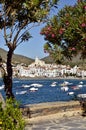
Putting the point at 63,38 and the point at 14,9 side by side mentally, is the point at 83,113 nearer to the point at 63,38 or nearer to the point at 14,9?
the point at 63,38

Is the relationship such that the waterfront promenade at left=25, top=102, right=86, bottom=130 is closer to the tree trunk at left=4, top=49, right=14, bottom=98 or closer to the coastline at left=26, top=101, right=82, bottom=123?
the coastline at left=26, top=101, right=82, bottom=123

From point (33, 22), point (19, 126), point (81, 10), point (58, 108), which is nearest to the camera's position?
point (19, 126)

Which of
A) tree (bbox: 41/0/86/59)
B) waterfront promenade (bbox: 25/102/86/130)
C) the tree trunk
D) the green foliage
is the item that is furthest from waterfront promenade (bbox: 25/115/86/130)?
the green foliage

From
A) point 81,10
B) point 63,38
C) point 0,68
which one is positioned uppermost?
point 81,10

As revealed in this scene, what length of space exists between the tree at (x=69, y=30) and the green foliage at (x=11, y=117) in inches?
258

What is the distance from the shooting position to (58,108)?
1816 centimetres

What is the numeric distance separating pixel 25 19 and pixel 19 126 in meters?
6.62

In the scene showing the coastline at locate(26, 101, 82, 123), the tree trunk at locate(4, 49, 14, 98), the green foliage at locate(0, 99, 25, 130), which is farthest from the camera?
the coastline at locate(26, 101, 82, 123)

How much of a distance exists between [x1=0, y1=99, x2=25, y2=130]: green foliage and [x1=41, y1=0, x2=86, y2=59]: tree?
6548mm

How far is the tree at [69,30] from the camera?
15.8 metres

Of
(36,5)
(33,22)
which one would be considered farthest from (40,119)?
(36,5)

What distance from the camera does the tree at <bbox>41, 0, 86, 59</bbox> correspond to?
1577 centimetres

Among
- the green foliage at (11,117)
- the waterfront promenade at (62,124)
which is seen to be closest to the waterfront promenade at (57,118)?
the waterfront promenade at (62,124)

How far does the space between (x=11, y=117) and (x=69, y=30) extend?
749 cm
